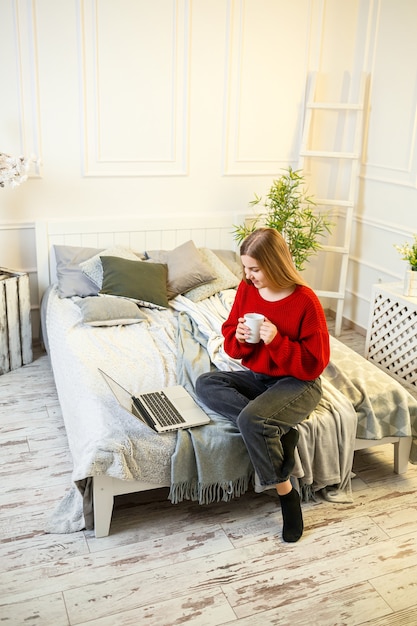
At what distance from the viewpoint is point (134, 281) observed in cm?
395

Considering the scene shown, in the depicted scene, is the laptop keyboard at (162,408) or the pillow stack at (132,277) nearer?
the laptop keyboard at (162,408)

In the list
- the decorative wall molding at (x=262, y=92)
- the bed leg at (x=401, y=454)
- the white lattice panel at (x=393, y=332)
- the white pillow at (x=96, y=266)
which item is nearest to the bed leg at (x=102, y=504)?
the bed leg at (x=401, y=454)

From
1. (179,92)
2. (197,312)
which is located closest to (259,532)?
(197,312)

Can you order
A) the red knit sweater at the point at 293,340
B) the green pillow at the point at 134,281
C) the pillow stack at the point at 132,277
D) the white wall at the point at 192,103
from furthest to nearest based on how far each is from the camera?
the white wall at the point at 192,103, the green pillow at the point at 134,281, the pillow stack at the point at 132,277, the red knit sweater at the point at 293,340

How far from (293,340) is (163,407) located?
62cm

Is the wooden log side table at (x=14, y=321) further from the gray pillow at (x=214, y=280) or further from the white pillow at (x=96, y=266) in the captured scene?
the gray pillow at (x=214, y=280)

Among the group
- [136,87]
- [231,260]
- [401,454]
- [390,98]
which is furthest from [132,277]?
[390,98]

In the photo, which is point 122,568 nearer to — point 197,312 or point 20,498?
point 20,498

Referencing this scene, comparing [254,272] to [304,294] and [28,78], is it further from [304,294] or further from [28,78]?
[28,78]

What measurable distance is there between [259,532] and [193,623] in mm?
558

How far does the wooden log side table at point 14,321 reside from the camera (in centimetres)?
384

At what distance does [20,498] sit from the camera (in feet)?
8.97

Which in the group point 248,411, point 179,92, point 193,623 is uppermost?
point 179,92

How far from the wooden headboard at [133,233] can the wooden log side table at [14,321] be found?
32 cm
